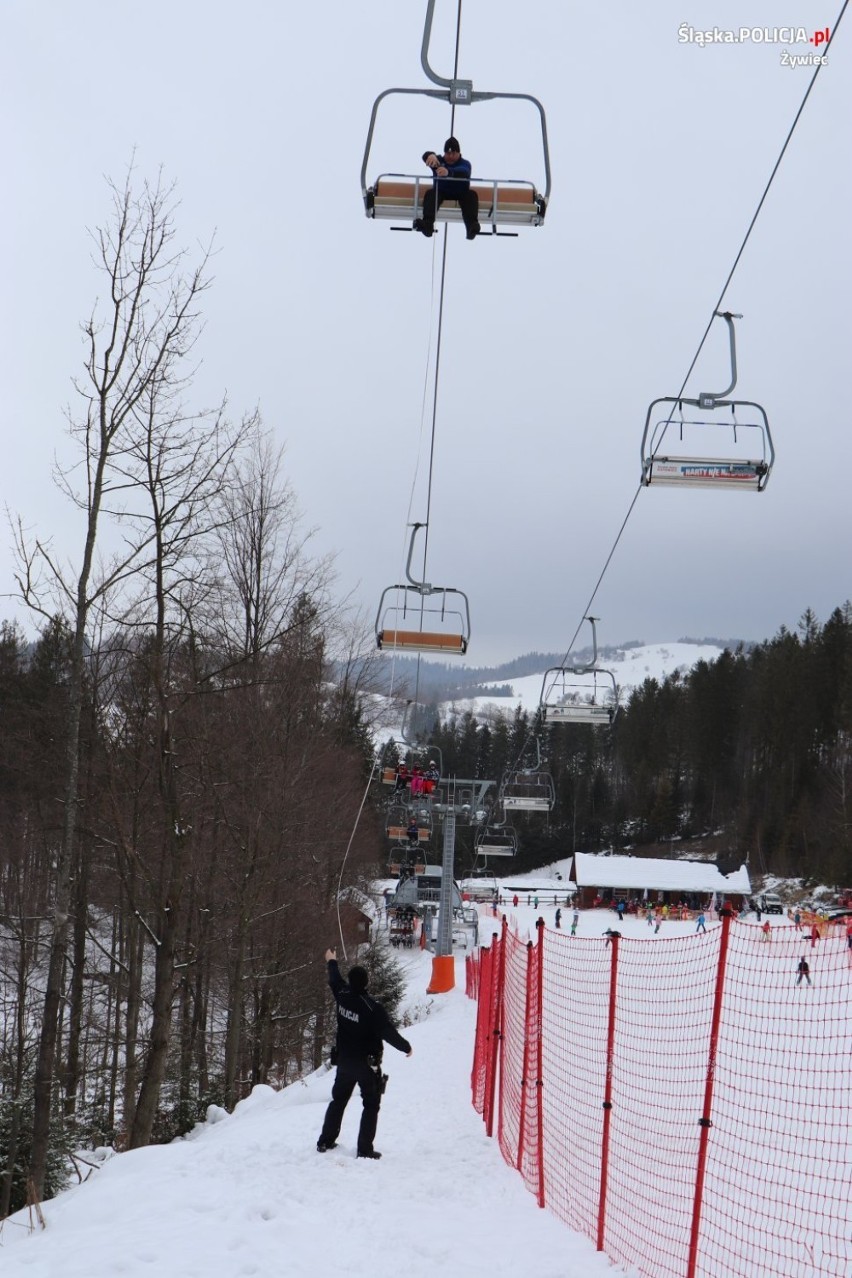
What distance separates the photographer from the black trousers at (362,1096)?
8164 mm

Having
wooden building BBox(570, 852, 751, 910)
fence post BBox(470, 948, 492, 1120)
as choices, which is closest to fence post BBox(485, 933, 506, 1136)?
fence post BBox(470, 948, 492, 1120)

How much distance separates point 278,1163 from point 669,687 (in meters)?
102

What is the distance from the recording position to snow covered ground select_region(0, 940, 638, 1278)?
18.5ft

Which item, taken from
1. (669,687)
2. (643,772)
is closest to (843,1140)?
(643,772)

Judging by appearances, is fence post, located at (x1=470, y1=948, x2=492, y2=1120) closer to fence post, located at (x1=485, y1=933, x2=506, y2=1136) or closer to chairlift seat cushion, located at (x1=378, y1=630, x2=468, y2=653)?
fence post, located at (x1=485, y1=933, x2=506, y2=1136)

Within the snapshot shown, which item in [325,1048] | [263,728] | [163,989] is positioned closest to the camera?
[163,989]

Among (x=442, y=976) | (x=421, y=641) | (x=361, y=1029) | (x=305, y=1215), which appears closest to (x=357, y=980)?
(x=361, y=1029)

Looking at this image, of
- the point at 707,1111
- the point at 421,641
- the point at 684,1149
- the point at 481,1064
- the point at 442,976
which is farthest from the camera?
the point at 442,976

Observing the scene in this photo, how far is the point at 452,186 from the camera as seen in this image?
733cm

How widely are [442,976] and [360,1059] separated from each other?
1998 cm

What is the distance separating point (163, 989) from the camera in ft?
38.1

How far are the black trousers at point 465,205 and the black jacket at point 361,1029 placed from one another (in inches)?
223

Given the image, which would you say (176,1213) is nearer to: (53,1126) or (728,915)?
(728,915)

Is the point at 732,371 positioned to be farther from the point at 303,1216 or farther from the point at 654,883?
the point at 654,883
